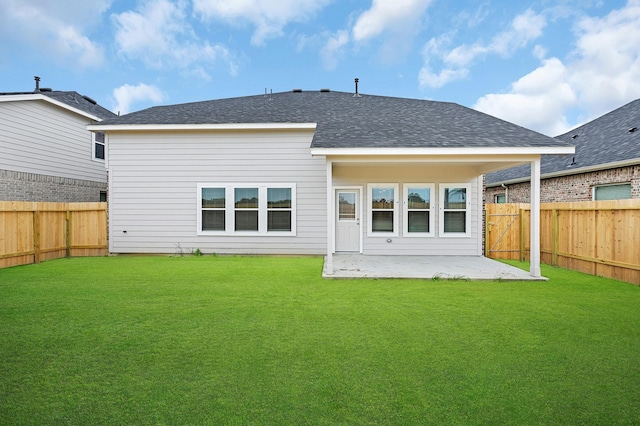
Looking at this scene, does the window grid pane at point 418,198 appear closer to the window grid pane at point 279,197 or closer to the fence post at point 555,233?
the fence post at point 555,233

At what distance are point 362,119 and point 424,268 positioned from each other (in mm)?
5408

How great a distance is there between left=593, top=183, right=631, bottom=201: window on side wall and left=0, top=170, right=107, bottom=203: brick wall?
19.3 meters

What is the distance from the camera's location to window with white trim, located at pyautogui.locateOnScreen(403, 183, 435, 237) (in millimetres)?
11281

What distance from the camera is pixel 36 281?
7328mm

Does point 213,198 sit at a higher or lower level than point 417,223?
higher

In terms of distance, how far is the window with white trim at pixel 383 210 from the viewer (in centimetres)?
1131

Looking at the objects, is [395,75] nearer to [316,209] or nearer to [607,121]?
[607,121]

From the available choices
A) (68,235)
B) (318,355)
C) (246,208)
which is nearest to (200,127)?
(246,208)

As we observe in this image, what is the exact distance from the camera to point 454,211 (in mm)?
11266

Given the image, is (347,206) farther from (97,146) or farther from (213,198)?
(97,146)

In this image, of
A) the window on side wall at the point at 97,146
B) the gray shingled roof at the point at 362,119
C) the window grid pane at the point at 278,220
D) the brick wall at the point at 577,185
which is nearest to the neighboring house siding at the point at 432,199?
the gray shingled roof at the point at 362,119

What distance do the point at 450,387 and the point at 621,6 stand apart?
62.1 ft

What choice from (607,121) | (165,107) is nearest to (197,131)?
(165,107)

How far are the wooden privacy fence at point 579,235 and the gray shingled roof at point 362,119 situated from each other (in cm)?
192
